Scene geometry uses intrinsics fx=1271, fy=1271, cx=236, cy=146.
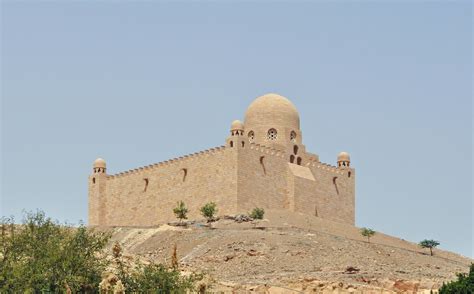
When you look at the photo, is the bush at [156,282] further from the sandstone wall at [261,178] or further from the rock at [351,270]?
the sandstone wall at [261,178]

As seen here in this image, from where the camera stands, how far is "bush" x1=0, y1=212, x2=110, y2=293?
121 ft

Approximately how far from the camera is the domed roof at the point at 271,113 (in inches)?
2867

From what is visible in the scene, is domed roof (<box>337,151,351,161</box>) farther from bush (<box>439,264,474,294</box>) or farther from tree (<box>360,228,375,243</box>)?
bush (<box>439,264,474,294</box>)

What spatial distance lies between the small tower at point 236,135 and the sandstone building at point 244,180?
0.18 ft

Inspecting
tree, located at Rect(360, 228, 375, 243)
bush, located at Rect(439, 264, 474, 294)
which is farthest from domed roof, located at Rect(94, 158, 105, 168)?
bush, located at Rect(439, 264, 474, 294)

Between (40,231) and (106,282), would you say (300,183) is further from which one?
(106,282)

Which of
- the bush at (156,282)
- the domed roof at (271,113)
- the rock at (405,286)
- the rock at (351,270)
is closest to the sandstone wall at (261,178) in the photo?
the domed roof at (271,113)

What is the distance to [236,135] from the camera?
68438mm

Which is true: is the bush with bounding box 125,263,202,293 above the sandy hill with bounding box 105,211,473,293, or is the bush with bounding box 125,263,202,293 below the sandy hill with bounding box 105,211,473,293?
below

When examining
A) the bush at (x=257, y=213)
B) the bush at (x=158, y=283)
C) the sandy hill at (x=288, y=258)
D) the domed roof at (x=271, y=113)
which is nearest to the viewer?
the bush at (x=158, y=283)

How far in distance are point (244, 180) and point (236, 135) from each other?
2.51 metres

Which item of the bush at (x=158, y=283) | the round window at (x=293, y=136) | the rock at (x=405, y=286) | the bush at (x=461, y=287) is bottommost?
the bush at (x=158, y=283)

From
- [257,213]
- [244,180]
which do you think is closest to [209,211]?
[257,213]

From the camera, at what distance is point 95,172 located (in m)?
75.2
